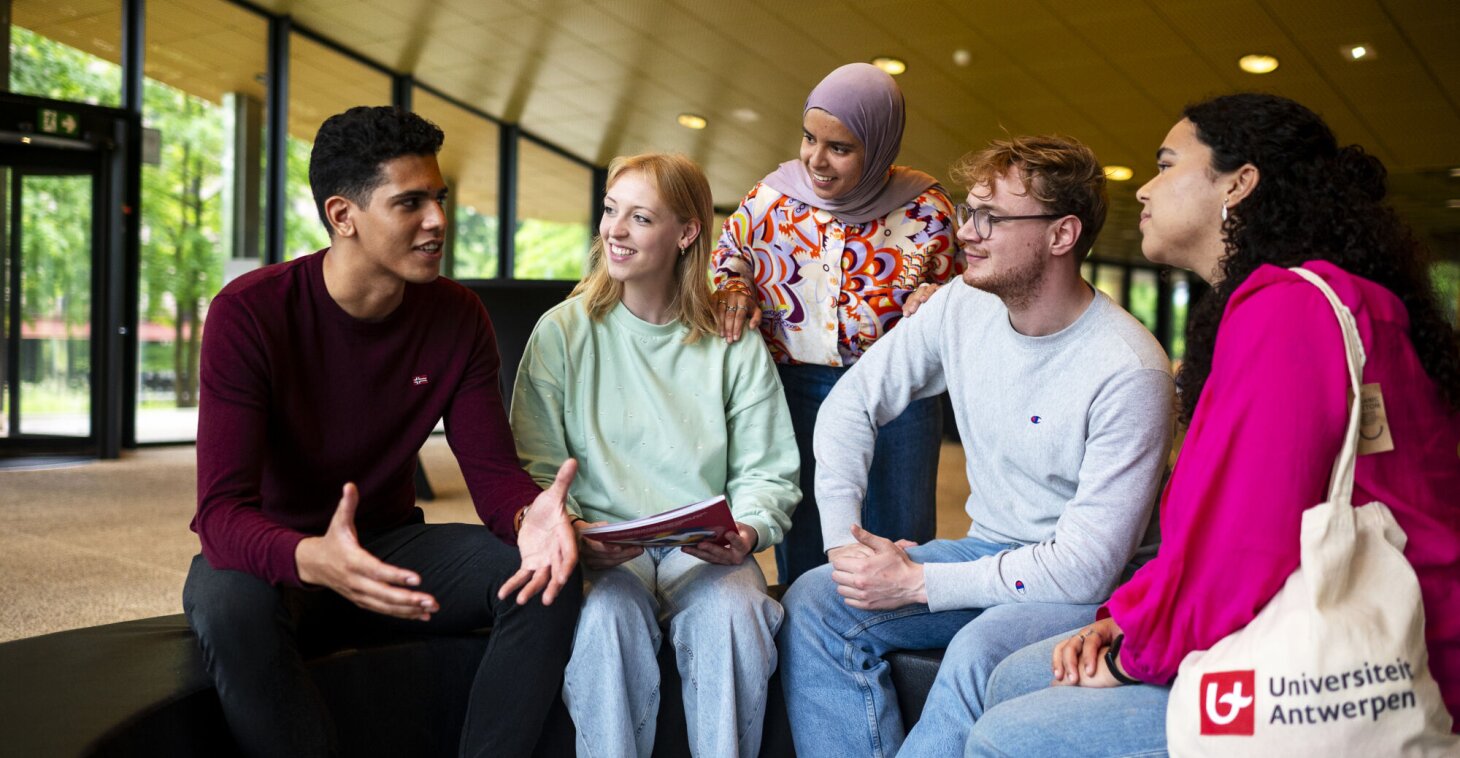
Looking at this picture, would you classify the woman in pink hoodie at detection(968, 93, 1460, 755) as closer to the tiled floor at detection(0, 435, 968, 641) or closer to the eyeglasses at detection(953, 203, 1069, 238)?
the eyeglasses at detection(953, 203, 1069, 238)

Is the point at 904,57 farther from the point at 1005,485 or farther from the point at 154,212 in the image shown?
the point at 1005,485

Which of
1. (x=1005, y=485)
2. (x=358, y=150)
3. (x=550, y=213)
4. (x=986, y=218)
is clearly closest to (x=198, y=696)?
(x=358, y=150)

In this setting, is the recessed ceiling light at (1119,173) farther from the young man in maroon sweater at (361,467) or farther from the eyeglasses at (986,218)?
the young man in maroon sweater at (361,467)

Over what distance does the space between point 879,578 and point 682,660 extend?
403 mm

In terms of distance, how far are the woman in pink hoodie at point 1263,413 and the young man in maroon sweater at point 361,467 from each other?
31.8 inches

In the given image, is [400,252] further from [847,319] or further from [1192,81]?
[1192,81]

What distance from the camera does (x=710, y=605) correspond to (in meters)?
2.04

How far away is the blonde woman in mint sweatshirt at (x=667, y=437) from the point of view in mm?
2025

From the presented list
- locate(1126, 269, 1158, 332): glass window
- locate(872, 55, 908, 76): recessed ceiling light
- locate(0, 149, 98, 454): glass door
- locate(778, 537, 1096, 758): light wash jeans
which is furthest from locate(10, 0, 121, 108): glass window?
locate(1126, 269, 1158, 332): glass window

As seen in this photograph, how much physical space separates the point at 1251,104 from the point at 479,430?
55.0 inches

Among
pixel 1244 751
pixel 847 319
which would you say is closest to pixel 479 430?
pixel 847 319

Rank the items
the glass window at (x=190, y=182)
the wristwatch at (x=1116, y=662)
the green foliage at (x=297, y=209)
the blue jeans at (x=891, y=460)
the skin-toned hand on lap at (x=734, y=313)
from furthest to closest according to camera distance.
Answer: the green foliage at (x=297, y=209)
the glass window at (x=190, y=182)
the blue jeans at (x=891, y=460)
the skin-toned hand on lap at (x=734, y=313)
the wristwatch at (x=1116, y=662)

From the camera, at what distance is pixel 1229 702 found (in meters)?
1.20

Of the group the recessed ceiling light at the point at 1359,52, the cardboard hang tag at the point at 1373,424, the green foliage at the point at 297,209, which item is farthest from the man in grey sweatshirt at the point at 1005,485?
the green foliage at the point at 297,209
